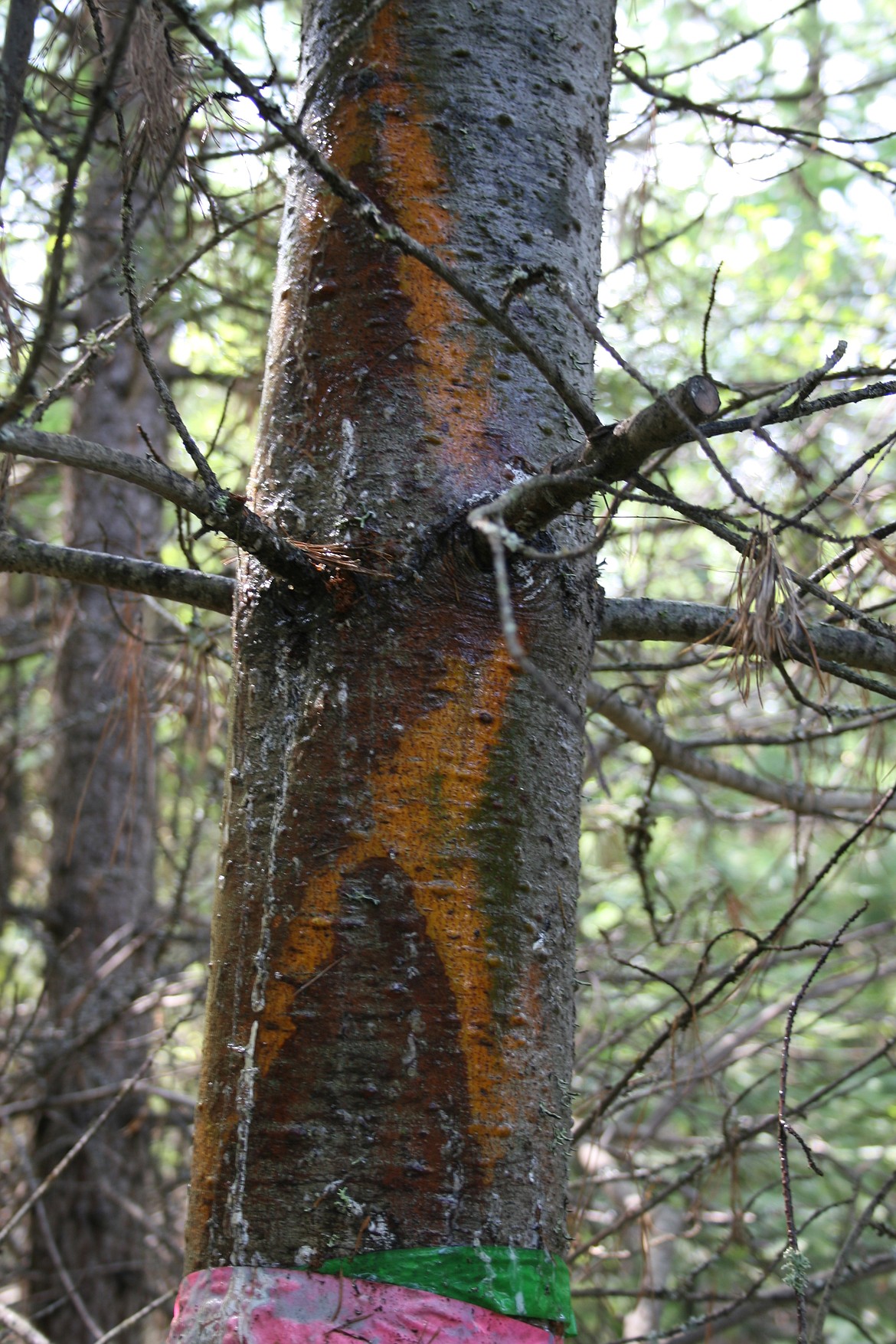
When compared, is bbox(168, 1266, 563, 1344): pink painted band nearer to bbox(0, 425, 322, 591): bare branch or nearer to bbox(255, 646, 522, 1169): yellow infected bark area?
bbox(255, 646, 522, 1169): yellow infected bark area

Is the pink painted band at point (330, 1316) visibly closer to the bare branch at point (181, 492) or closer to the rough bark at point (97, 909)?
the bare branch at point (181, 492)

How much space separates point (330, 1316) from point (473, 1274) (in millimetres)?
143

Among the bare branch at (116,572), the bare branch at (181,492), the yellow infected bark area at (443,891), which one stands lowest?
the yellow infected bark area at (443,891)

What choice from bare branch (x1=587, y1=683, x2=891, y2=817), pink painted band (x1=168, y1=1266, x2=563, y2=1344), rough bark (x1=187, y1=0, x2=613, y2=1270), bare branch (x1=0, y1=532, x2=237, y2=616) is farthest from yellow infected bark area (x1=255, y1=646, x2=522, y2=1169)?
bare branch (x1=587, y1=683, x2=891, y2=817)

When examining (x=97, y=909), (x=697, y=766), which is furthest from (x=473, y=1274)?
(x=97, y=909)

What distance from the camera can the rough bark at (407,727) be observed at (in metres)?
1.06

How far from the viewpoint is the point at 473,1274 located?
1.02 meters

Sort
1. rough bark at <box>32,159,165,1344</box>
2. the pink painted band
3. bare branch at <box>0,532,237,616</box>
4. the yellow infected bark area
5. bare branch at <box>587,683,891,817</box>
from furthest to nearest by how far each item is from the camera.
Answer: rough bark at <box>32,159,165,1344</box> → bare branch at <box>587,683,891,817</box> → bare branch at <box>0,532,237,616</box> → the yellow infected bark area → the pink painted band

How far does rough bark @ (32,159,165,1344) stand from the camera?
12.3 feet

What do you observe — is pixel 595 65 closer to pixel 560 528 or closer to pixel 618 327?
pixel 560 528

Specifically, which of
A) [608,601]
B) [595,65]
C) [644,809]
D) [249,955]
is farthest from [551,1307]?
[595,65]

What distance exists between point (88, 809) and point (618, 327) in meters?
2.90

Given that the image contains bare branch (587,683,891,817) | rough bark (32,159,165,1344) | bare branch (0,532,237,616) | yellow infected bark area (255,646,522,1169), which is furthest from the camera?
rough bark (32,159,165,1344)

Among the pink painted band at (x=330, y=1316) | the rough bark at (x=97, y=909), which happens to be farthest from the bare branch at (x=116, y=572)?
the rough bark at (x=97, y=909)
